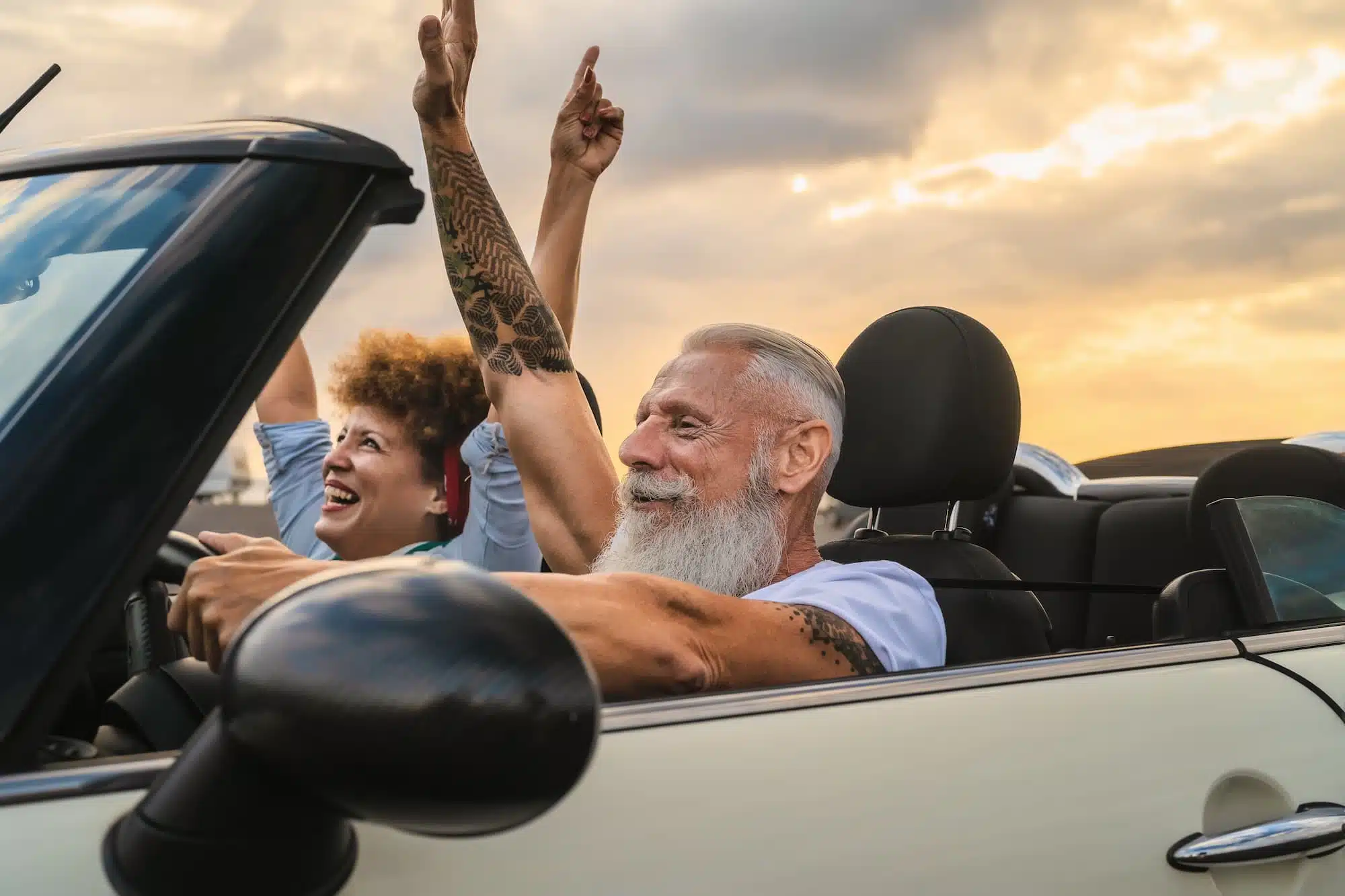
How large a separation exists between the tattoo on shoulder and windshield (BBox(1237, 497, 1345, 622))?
2.42 feet

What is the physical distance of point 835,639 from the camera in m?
2.03

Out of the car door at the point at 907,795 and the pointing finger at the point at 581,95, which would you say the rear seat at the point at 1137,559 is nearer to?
the pointing finger at the point at 581,95

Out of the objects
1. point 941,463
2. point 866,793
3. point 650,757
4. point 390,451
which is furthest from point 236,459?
point 390,451

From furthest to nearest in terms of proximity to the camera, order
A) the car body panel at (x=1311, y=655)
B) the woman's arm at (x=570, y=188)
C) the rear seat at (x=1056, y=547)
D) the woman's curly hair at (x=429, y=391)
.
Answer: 1. the rear seat at (x=1056, y=547)
2. the woman's arm at (x=570, y=188)
3. the woman's curly hair at (x=429, y=391)
4. the car body panel at (x=1311, y=655)

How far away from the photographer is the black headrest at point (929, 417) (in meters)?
2.85

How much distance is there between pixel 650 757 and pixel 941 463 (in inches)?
64.4

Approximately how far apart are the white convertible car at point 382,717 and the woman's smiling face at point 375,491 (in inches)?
59.9

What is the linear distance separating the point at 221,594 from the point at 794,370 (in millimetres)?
1715

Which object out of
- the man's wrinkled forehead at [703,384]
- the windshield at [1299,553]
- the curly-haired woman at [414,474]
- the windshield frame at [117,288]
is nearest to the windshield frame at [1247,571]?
the windshield at [1299,553]

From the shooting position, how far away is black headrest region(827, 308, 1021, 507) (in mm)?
2846

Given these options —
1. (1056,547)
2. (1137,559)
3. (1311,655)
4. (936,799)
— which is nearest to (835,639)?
(936,799)

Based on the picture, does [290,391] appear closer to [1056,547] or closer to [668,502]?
[668,502]

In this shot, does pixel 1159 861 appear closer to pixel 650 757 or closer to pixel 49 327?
pixel 650 757

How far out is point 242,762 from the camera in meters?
0.90
